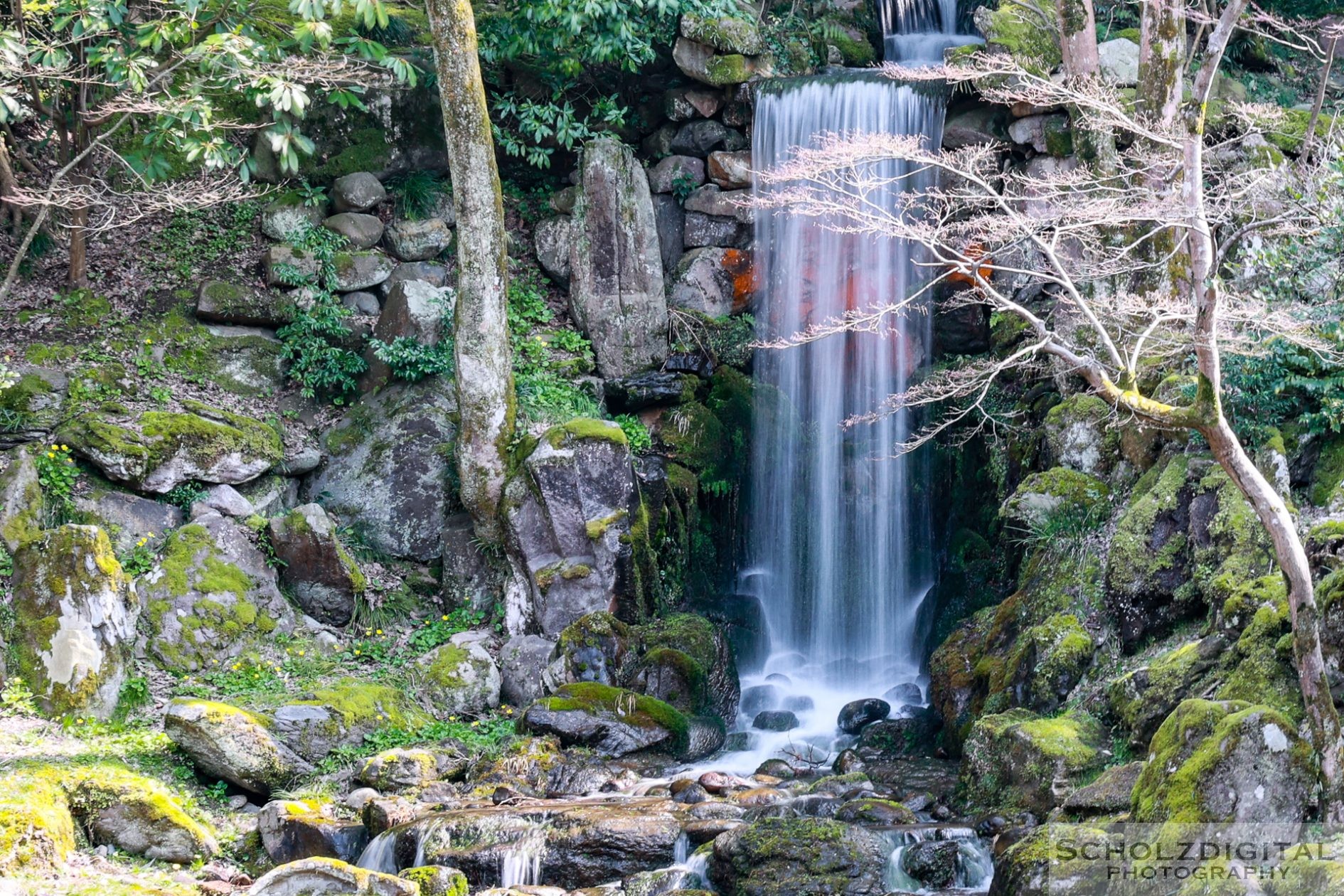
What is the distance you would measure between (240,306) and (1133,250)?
31.6 ft

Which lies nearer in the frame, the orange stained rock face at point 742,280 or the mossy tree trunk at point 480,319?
the mossy tree trunk at point 480,319

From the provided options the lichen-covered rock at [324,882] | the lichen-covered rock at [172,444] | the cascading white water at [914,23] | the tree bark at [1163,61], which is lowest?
the lichen-covered rock at [324,882]

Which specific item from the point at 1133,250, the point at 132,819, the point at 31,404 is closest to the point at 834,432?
the point at 1133,250

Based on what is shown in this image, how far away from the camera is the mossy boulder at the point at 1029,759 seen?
27.9 ft

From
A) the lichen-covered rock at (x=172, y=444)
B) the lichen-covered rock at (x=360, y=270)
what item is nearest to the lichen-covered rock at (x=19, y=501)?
the lichen-covered rock at (x=172, y=444)

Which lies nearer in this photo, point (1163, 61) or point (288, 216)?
point (1163, 61)

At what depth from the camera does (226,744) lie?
30.9 ft

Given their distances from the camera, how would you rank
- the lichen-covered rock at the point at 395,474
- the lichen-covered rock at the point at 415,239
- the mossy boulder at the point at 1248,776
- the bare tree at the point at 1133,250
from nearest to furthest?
the mossy boulder at the point at 1248,776 → the bare tree at the point at 1133,250 → the lichen-covered rock at the point at 395,474 → the lichen-covered rock at the point at 415,239

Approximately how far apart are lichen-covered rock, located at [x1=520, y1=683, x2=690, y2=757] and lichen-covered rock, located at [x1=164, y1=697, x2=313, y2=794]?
232 cm

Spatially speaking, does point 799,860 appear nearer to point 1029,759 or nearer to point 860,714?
point 1029,759

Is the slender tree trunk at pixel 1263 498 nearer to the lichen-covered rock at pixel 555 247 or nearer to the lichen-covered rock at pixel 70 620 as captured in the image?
the lichen-covered rock at pixel 70 620

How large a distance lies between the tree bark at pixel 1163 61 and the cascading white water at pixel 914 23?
5289mm

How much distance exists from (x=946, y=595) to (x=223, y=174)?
32.1ft

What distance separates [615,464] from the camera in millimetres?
13008
